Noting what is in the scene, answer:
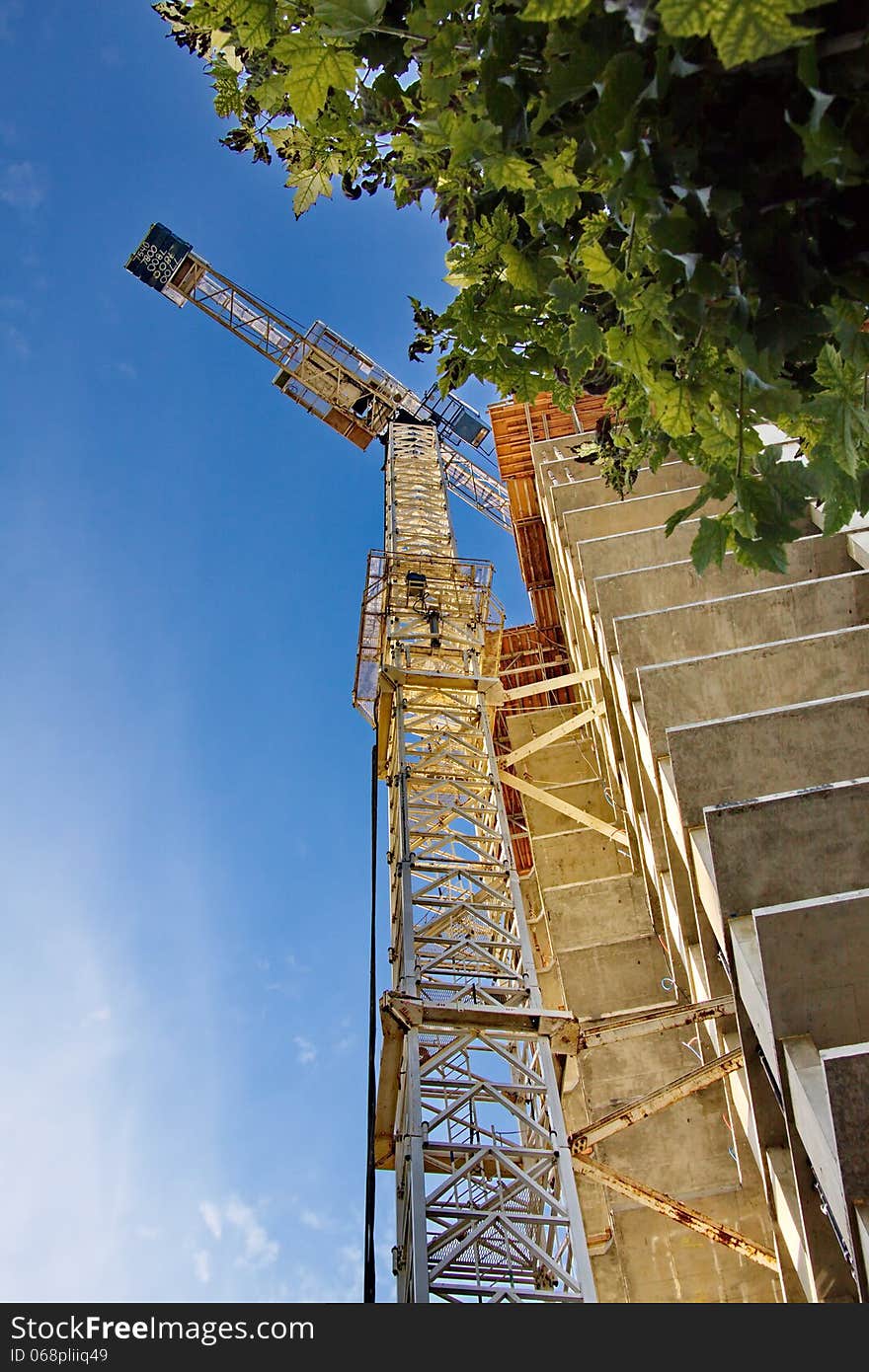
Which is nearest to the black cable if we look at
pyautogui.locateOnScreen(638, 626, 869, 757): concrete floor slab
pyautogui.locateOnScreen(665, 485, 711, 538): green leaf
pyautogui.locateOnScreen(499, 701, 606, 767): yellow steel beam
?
pyautogui.locateOnScreen(499, 701, 606, 767): yellow steel beam

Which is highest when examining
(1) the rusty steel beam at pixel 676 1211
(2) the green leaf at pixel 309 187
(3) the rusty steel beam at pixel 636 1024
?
(3) the rusty steel beam at pixel 636 1024

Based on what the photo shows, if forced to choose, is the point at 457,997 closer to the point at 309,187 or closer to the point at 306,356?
the point at 309,187

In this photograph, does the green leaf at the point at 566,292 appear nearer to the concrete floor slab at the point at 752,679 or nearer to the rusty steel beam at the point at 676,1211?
the concrete floor slab at the point at 752,679

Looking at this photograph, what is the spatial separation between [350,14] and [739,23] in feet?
5.14

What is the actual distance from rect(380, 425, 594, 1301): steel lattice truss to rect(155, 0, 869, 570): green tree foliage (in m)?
7.83

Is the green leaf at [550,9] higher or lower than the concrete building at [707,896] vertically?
lower

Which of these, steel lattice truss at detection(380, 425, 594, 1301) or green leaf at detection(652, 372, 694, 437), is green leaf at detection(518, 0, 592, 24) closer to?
green leaf at detection(652, 372, 694, 437)

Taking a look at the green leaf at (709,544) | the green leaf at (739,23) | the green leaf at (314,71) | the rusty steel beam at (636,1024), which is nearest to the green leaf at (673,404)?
the green leaf at (709,544)

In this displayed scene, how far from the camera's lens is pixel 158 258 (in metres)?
43.8

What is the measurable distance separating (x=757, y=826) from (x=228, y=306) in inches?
1543

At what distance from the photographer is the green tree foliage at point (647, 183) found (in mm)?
3158

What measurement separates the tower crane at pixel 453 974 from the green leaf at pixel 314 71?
8.90m
